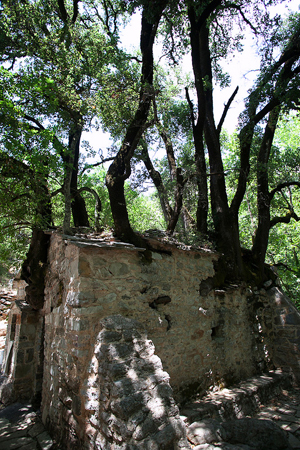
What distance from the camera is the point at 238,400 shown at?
468cm

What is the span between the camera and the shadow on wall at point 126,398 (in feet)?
7.42

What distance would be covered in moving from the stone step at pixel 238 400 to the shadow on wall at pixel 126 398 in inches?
62.4

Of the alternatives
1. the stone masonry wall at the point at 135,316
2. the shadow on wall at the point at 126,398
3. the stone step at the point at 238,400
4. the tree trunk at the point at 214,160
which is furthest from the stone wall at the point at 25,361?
the tree trunk at the point at 214,160

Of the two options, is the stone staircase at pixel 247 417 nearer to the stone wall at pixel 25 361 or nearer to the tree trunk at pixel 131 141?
the stone wall at pixel 25 361

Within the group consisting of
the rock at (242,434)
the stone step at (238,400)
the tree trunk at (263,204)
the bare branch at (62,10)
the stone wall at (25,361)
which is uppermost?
the bare branch at (62,10)

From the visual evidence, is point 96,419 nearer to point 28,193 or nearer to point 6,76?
point 28,193

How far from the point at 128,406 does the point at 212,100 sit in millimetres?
8087

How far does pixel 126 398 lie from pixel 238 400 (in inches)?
127

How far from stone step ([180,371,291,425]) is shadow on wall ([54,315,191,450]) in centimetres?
158

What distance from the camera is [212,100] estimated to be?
806cm

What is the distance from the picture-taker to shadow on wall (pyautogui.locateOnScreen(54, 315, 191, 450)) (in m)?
2.26

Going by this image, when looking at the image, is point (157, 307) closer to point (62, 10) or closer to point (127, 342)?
point (127, 342)

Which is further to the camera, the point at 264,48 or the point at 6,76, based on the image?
the point at 264,48

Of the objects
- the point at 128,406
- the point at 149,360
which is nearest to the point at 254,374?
the point at 149,360
